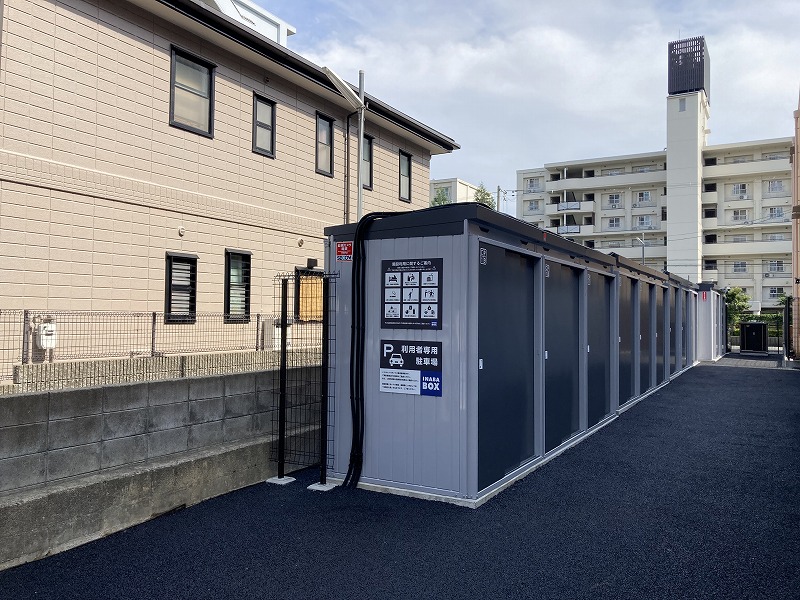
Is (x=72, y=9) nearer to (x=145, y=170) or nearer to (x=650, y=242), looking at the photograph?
(x=145, y=170)

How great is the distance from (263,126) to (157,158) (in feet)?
9.38

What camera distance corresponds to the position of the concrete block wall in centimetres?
439

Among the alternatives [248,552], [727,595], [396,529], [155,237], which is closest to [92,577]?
[248,552]

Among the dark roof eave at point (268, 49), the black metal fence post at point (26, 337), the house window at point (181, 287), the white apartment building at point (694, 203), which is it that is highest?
the white apartment building at point (694, 203)

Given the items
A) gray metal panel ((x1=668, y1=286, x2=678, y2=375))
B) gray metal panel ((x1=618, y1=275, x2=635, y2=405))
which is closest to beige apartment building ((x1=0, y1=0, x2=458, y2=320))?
gray metal panel ((x1=618, y1=275, x2=635, y2=405))

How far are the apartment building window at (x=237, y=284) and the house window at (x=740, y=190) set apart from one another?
4848cm

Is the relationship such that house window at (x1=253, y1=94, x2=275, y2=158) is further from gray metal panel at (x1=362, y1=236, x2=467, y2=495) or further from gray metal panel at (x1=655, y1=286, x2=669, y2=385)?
gray metal panel at (x1=655, y1=286, x2=669, y2=385)

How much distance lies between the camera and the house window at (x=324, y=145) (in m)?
14.1

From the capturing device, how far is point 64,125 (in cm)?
898

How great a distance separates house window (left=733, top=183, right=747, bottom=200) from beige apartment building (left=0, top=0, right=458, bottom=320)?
146ft

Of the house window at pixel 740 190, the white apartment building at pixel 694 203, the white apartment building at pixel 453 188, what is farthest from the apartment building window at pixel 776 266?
the white apartment building at pixel 453 188

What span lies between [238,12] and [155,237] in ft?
43.7

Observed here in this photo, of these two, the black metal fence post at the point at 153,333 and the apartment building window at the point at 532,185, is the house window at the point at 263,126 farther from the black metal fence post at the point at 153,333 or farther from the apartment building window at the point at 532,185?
the apartment building window at the point at 532,185

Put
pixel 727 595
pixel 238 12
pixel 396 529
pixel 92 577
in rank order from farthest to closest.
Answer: pixel 238 12 → pixel 396 529 → pixel 92 577 → pixel 727 595
